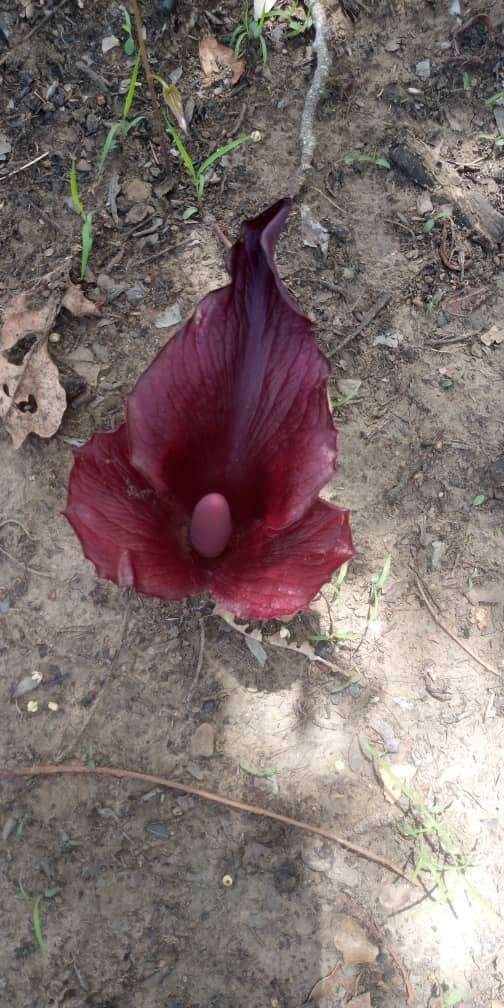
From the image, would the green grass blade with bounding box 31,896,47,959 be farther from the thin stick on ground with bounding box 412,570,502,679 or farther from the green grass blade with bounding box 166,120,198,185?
the green grass blade with bounding box 166,120,198,185

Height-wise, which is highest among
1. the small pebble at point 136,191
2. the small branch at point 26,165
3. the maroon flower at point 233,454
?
the small branch at point 26,165

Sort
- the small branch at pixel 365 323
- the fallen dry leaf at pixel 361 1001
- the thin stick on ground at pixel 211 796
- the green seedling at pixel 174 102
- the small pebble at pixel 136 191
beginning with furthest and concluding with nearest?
the small pebble at pixel 136 191 < the small branch at pixel 365 323 < the green seedling at pixel 174 102 < the thin stick on ground at pixel 211 796 < the fallen dry leaf at pixel 361 1001

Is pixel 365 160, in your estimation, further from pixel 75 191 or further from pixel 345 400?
pixel 75 191

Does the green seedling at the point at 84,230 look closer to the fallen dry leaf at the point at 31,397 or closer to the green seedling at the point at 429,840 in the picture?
the fallen dry leaf at the point at 31,397

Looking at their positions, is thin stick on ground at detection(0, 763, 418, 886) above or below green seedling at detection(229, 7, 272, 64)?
below

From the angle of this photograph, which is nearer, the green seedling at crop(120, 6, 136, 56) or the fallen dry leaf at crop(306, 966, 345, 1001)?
the fallen dry leaf at crop(306, 966, 345, 1001)

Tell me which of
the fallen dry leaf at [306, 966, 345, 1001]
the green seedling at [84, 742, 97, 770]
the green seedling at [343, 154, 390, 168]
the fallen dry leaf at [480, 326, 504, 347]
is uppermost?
the green seedling at [343, 154, 390, 168]

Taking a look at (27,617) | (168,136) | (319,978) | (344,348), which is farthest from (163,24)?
(319,978)

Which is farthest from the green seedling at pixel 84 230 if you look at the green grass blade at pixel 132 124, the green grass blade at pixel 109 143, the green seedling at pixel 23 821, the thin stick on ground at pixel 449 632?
the green seedling at pixel 23 821

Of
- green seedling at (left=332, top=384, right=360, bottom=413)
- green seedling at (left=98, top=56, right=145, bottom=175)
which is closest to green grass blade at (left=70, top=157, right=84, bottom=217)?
green seedling at (left=98, top=56, right=145, bottom=175)
